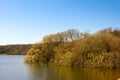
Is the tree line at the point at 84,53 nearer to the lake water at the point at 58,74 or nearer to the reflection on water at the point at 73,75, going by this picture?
the lake water at the point at 58,74

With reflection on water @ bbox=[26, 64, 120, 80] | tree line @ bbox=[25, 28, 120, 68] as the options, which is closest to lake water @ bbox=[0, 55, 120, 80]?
reflection on water @ bbox=[26, 64, 120, 80]

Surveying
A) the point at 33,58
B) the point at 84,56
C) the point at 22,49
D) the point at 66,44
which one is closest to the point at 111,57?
the point at 84,56

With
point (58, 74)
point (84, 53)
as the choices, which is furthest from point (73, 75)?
point (84, 53)

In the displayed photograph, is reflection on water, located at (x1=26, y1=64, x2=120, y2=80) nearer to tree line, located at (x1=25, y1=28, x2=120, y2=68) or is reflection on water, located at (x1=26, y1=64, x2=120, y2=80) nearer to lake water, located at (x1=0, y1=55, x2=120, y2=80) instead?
lake water, located at (x1=0, y1=55, x2=120, y2=80)

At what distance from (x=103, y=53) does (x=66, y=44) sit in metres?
18.6

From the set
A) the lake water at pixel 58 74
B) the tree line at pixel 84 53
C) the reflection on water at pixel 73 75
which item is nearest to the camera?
the reflection on water at pixel 73 75

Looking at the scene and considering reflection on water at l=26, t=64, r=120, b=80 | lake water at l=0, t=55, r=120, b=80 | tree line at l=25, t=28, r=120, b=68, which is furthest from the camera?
tree line at l=25, t=28, r=120, b=68

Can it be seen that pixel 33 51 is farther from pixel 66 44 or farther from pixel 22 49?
pixel 22 49

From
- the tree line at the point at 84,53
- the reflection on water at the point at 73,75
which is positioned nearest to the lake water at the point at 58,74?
the reflection on water at the point at 73,75

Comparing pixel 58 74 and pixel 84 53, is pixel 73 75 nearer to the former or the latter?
pixel 58 74

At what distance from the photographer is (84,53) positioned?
63.2 meters

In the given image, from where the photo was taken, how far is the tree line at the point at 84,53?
60.0 metres

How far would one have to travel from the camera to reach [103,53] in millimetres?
61188

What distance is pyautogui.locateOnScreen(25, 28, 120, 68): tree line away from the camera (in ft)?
197
